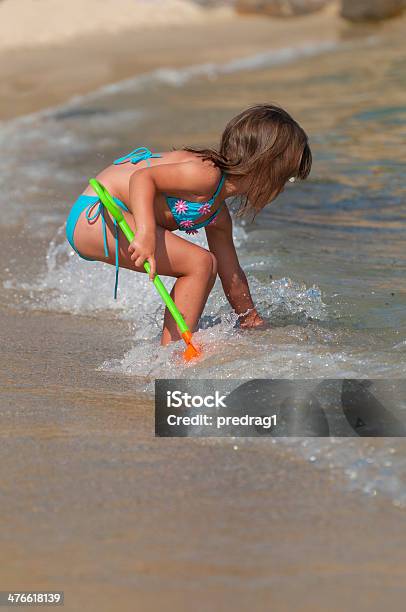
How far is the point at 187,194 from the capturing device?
11.4ft

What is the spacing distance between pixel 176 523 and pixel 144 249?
3.93ft

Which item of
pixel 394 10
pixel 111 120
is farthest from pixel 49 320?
pixel 394 10

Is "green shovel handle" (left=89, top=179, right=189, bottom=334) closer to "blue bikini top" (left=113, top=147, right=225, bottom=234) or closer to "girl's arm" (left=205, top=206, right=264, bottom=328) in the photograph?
"blue bikini top" (left=113, top=147, right=225, bottom=234)

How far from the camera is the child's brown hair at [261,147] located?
11.1 ft

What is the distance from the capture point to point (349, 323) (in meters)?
3.90

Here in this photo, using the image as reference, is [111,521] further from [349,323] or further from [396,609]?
[349,323]

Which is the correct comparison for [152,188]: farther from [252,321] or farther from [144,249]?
[252,321]

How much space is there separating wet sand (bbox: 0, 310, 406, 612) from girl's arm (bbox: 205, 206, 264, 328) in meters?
0.94

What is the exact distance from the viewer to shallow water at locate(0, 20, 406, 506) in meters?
3.29

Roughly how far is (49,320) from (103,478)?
1.71 m
